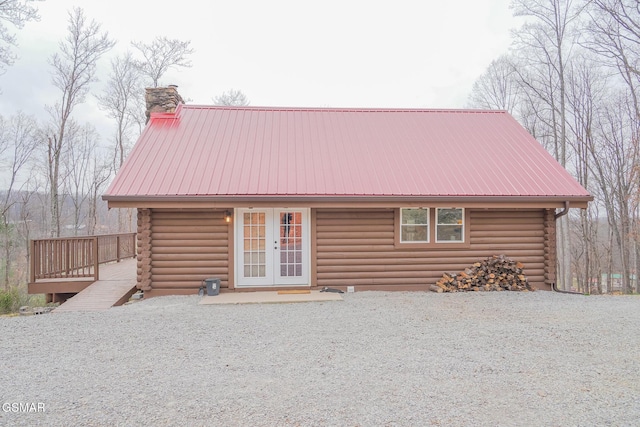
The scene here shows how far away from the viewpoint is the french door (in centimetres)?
827

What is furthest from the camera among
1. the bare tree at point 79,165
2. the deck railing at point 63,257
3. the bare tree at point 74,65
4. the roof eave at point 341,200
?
the bare tree at point 79,165

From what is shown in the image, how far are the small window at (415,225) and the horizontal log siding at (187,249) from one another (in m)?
4.04

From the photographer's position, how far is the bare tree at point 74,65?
1748 centimetres

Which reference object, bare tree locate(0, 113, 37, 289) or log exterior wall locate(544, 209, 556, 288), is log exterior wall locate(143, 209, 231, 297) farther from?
bare tree locate(0, 113, 37, 289)

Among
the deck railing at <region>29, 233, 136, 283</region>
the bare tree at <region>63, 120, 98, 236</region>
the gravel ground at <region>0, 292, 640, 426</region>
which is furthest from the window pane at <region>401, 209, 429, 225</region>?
the bare tree at <region>63, 120, 98, 236</region>

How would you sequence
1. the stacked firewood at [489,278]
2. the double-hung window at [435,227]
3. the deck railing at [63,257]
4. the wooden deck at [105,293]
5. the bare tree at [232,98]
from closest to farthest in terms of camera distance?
the wooden deck at [105,293] → the deck railing at [63,257] → the stacked firewood at [489,278] → the double-hung window at [435,227] → the bare tree at [232,98]

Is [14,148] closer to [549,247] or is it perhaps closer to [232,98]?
[232,98]

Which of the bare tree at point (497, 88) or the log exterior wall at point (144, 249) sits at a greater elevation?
the bare tree at point (497, 88)

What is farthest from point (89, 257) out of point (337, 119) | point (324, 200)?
point (337, 119)

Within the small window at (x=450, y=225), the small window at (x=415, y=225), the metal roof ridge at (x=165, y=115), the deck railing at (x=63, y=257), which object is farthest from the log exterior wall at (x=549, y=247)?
the deck railing at (x=63, y=257)

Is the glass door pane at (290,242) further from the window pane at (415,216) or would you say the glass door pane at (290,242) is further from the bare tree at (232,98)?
the bare tree at (232,98)

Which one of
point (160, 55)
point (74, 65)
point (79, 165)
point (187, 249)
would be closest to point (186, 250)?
point (187, 249)

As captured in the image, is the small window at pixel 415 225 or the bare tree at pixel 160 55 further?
the bare tree at pixel 160 55

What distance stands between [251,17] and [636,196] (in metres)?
20.3
